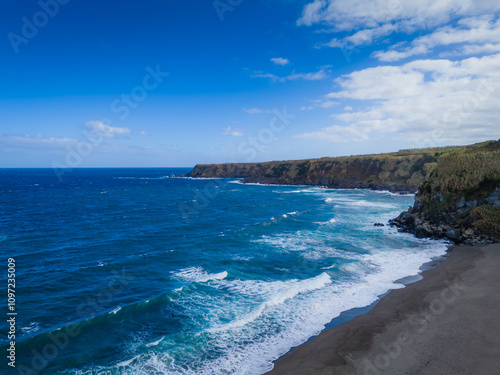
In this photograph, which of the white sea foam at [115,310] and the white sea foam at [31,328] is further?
the white sea foam at [115,310]

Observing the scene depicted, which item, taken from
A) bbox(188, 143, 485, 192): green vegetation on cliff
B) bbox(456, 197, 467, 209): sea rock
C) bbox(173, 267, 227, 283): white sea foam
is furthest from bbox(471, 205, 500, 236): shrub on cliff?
bbox(188, 143, 485, 192): green vegetation on cliff

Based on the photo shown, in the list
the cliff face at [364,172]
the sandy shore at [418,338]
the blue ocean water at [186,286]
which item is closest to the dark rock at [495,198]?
the blue ocean water at [186,286]

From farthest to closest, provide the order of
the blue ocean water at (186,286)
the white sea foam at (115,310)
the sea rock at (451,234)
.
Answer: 1. the sea rock at (451,234)
2. the white sea foam at (115,310)
3. the blue ocean water at (186,286)

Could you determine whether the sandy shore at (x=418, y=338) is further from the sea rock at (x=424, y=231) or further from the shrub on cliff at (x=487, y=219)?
the sea rock at (x=424, y=231)

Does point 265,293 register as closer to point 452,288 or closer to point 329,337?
point 329,337

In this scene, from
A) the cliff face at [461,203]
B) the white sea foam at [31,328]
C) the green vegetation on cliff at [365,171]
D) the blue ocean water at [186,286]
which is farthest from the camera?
the green vegetation on cliff at [365,171]

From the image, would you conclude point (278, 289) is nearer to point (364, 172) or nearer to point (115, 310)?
point (115, 310)

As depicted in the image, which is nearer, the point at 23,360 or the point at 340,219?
the point at 23,360

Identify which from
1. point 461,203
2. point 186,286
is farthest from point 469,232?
point 186,286

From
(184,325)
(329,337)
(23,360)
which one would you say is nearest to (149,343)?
(184,325)
